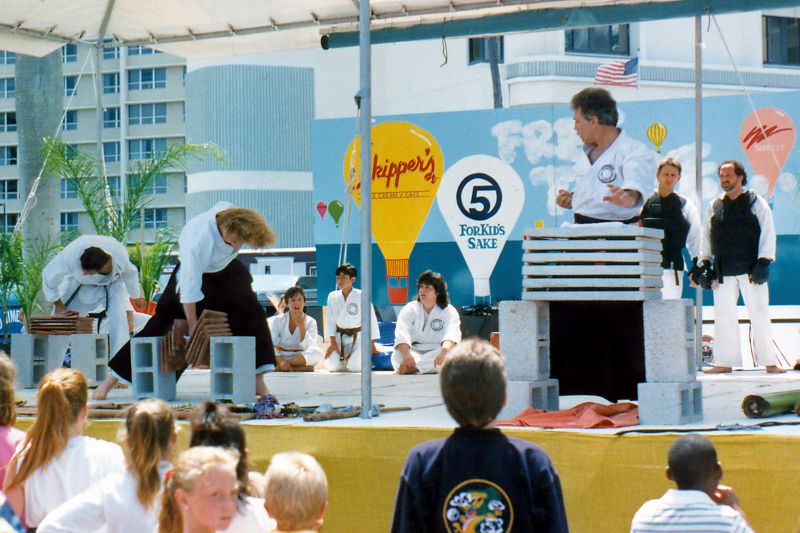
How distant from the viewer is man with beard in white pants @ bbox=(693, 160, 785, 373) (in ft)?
24.3

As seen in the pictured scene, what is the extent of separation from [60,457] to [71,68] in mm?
53697

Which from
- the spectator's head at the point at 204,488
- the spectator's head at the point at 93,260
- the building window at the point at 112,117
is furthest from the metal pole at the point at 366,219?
the building window at the point at 112,117

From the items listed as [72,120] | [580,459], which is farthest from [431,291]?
[72,120]

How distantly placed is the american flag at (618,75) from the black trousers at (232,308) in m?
9.02

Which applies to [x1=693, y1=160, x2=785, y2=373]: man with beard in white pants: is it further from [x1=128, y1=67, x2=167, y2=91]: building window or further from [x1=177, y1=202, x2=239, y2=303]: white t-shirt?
[x1=128, y1=67, x2=167, y2=91]: building window

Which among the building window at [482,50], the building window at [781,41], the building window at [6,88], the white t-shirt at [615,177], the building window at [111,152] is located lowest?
the white t-shirt at [615,177]

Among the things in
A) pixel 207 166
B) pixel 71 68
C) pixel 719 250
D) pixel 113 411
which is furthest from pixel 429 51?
pixel 71 68

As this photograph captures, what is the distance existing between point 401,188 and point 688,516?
843 cm

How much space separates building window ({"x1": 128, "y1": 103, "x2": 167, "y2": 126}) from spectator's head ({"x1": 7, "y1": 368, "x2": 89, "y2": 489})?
5478cm

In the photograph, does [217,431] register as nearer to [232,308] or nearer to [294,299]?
[232,308]

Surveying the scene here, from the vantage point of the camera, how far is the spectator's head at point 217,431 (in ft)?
10.3

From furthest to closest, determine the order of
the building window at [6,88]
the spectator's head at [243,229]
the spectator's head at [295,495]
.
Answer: the building window at [6,88], the spectator's head at [243,229], the spectator's head at [295,495]

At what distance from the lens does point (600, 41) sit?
73.2 ft

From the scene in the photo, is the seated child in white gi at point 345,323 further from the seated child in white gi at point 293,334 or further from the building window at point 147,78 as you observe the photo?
the building window at point 147,78
